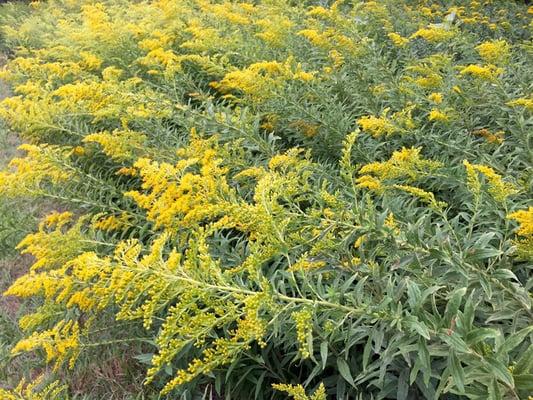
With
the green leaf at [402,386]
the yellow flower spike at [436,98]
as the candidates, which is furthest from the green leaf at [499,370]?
the yellow flower spike at [436,98]

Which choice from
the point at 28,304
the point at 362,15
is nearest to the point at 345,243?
the point at 28,304

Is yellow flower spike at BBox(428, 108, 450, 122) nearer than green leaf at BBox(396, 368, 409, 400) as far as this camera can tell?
No

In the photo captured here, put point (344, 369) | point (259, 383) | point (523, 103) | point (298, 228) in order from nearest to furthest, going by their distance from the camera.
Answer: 1. point (344, 369)
2. point (298, 228)
3. point (259, 383)
4. point (523, 103)

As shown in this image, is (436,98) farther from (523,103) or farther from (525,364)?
(525,364)

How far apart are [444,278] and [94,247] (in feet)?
5.69

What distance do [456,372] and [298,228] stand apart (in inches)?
33.6

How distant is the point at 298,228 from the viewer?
2.06 meters

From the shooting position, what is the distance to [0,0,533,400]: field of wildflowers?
1614mm

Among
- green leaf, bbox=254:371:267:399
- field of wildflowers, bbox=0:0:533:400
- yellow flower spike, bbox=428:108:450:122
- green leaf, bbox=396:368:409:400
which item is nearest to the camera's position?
field of wildflowers, bbox=0:0:533:400

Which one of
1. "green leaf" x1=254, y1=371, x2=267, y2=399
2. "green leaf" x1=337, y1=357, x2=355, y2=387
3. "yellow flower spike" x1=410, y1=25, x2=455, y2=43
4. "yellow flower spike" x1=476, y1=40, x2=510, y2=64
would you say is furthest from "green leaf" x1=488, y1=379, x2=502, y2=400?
"yellow flower spike" x1=410, y1=25, x2=455, y2=43

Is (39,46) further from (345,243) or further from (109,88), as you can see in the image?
(345,243)

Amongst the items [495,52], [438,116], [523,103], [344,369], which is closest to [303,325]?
[344,369]

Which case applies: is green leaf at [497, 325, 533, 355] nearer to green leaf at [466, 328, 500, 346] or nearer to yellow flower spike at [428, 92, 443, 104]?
green leaf at [466, 328, 500, 346]

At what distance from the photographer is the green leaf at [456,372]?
4.42 ft
